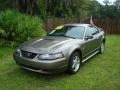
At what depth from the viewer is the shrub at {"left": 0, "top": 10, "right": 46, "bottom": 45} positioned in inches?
400

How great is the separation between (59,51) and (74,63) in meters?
0.81

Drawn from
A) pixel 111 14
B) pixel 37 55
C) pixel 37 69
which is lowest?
pixel 111 14

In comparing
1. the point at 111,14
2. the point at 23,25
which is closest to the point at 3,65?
the point at 23,25

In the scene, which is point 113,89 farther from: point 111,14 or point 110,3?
point 110,3

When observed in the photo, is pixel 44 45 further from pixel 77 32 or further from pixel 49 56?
pixel 77 32

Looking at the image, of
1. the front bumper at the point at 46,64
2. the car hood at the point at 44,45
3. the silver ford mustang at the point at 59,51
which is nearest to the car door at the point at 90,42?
the silver ford mustang at the point at 59,51

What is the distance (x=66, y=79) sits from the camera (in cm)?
616

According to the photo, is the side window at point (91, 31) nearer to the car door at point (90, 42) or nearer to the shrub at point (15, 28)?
the car door at point (90, 42)

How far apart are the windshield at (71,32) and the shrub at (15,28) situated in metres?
2.84

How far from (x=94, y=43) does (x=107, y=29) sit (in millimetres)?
11377

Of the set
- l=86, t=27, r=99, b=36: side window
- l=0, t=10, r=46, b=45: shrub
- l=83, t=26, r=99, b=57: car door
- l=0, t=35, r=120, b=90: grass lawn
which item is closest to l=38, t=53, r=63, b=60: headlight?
l=0, t=35, r=120, b=90: grass lawn

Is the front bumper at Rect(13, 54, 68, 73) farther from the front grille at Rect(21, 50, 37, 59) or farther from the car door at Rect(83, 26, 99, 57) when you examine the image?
the car door at Rect(83, 26, 99, 57)

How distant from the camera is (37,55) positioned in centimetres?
588

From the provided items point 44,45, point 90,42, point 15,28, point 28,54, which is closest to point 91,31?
point 90,42
